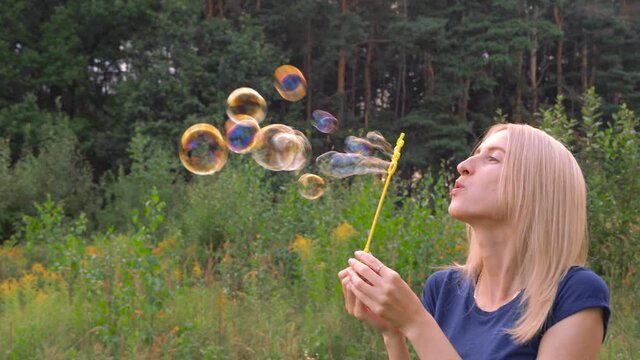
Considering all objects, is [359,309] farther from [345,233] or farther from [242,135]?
[345,233]

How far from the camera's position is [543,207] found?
6.77ft

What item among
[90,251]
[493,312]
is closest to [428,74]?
[90,251]

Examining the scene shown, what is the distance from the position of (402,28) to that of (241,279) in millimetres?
21115

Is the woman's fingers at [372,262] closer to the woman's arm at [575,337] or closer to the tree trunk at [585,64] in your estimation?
the woman's arm at [575,337]

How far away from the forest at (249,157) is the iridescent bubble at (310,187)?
1.18 meters

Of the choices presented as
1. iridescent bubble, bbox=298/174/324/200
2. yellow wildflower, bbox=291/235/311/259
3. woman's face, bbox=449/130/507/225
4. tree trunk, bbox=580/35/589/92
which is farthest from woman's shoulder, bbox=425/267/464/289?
tree trunk, bbox=580/35/589/92

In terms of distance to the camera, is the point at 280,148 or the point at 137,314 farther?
the point at 137,314

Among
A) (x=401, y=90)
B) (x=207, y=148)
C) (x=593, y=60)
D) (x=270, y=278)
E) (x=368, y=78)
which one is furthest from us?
(x=593, y=60)

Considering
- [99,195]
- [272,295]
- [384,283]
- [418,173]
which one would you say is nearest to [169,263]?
[272,295]

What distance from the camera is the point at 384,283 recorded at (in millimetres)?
1975

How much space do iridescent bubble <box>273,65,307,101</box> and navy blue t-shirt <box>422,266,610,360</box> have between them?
2.43m

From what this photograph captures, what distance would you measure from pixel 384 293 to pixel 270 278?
14.2 feet

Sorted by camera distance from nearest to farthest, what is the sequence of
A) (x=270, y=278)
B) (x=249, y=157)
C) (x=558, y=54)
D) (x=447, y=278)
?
(x=447, y=278), (x=270, y=278), (x=249, y=157), (x=558, y=54)

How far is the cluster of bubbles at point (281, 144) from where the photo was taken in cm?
341
